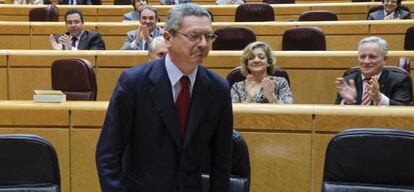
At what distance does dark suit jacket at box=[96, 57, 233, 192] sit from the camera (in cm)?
168

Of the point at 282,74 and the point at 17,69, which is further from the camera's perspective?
the point at 17,69

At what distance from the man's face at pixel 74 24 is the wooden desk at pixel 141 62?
87cm

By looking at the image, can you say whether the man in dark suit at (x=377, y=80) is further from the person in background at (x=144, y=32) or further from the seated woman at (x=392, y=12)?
the seated woman at (x=392, y=12)

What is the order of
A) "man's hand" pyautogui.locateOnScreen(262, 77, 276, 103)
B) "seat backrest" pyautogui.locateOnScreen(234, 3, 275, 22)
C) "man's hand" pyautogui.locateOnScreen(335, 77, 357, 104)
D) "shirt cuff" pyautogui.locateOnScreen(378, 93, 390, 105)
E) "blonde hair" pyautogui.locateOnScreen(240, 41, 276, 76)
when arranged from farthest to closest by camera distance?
"seat backrest" pyautogui.locateOnScreen(234, 3, 275, 22) < "blonde hair" pyautogui.locateOnScreen(240, 41, 276, 76) < "man's hand" pyautogui.locateOnScreen(262, 77, 276, 103) < "man's hand" pyautogui.locateOnScreen(335, 77, 357, 104) < "shirt cuff" pyautogui.locateOnScreen(378, 93, 390, 105)

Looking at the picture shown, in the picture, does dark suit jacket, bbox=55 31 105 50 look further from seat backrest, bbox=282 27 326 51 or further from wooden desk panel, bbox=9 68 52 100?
seat backrest, bbox=282 27 326 51

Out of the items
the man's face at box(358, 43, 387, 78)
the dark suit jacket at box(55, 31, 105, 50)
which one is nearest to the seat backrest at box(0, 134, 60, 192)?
the man's face at box(358, 43, 387, 78)

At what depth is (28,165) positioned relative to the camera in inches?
81.4

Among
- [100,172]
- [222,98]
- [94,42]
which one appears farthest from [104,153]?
[94,42]

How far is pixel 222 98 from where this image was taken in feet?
5.79

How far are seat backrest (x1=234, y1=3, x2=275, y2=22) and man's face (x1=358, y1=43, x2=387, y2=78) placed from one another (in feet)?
10.2

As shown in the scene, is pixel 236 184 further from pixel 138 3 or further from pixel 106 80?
pixel 138 3

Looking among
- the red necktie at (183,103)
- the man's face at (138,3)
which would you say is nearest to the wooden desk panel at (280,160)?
the red necktie at (183,103)

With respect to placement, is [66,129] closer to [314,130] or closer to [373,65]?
[314,130]

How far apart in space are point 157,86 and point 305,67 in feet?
8.98
